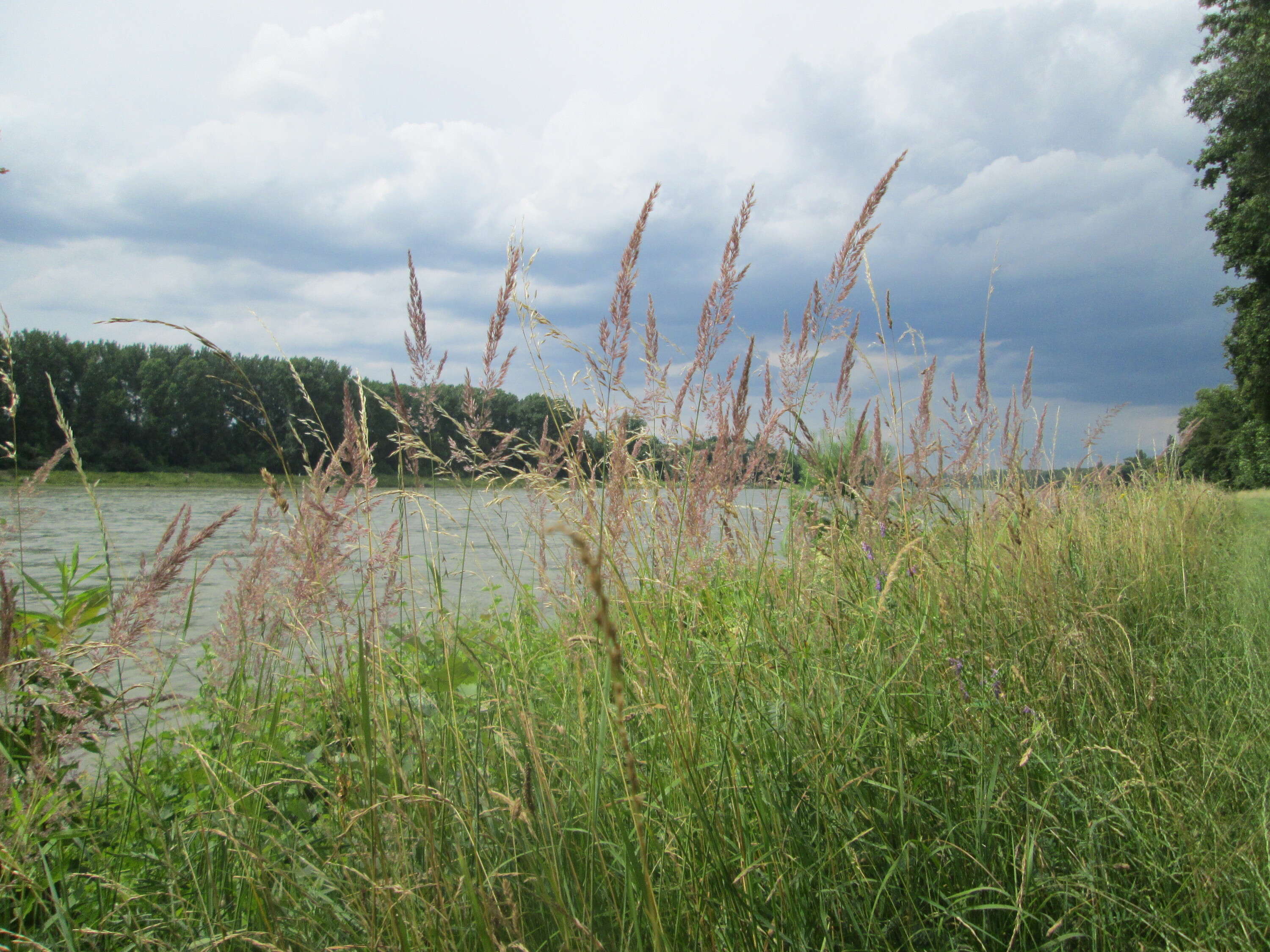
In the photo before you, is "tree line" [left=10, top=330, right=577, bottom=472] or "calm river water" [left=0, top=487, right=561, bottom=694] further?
"tree line" [left=10, top=330, right=577, bottom=472]

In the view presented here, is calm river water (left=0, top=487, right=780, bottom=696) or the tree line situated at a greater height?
the tree line

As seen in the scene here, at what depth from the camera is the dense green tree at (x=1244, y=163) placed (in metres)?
15.4

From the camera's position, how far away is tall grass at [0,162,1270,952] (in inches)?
37.8

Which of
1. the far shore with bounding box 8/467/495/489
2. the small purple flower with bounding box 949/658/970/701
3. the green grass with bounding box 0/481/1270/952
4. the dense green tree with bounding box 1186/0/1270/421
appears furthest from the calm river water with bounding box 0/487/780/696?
the dense green tree with bounding box 1186/0/1270/421

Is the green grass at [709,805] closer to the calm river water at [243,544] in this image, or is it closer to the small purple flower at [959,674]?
the small purple flower at [959,674]

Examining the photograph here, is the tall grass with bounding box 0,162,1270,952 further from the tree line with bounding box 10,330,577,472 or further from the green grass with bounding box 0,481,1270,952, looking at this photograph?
the tree line with bounding box 10,330,577,472

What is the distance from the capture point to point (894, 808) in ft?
3.75

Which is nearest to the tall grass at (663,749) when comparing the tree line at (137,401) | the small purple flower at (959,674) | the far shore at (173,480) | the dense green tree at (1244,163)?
the small purple flower at (959,674)

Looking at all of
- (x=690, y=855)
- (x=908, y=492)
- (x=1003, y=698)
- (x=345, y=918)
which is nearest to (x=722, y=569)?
(x=908, y=492)

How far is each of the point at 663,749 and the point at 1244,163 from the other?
22189 millimetres

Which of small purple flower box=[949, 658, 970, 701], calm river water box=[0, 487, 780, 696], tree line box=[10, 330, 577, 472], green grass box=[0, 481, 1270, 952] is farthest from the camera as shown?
tree line box=[10, 330, 577, 472]

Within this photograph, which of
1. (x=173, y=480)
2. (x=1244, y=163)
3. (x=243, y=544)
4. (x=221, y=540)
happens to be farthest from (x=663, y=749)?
(x=173, y=480)

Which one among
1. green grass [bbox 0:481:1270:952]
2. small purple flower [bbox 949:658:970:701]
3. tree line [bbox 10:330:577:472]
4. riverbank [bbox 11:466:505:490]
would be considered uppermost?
tree line [bbox 10:330:577:472]

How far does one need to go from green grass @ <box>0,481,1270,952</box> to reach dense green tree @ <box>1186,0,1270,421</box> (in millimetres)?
20613
